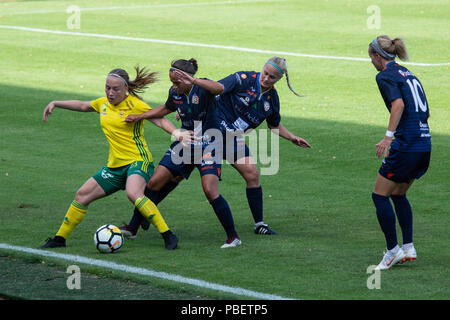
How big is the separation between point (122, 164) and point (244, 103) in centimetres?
162

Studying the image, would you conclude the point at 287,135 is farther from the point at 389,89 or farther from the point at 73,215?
the point at 73,215

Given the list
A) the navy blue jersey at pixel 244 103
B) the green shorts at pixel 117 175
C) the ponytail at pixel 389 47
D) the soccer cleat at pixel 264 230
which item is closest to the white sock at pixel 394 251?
the ponytail at pixel 389 47

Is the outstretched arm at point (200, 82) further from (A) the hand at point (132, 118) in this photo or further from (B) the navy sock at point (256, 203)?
(B) the navy sock at point (256, 203)

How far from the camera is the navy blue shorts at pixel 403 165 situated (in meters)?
7.54

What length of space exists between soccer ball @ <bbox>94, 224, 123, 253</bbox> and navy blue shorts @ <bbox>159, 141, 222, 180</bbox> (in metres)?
0.91

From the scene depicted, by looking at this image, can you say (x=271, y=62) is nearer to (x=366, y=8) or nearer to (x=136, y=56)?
(x=136, y=56)

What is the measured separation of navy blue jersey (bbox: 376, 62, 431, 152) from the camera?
746 cm

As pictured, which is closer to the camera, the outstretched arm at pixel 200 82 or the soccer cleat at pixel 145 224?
the outstretched arm at pixel 200 82

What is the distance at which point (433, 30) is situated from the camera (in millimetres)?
26016

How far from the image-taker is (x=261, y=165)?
13508 mm

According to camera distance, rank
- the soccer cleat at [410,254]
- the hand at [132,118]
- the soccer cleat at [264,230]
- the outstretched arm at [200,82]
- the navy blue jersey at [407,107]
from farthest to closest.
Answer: the soccer cleat at [264,230] → the hand at [132,118] → the outstretched arm at [200,82] → the soccer cleat at [410,254] → the navy blue jersey at [407,107]

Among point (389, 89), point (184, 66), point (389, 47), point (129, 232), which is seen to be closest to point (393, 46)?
point (389, 47)

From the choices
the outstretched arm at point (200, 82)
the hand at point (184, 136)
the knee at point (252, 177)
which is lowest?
the knee at point (252, 177)

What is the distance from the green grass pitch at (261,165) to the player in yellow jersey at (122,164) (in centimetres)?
28
